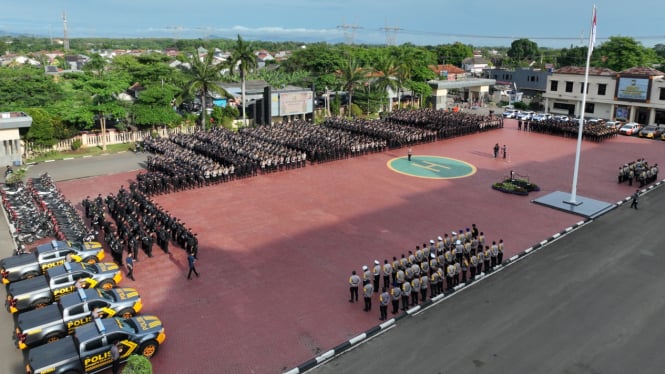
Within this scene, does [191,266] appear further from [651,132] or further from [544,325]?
[651,132]

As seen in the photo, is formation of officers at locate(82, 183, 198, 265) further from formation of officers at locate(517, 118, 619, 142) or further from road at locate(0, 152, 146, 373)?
formation of officers at locate(517, 118, 619, 142)

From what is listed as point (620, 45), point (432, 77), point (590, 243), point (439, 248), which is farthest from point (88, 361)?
point (620, 45)

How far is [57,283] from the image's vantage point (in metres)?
16.4

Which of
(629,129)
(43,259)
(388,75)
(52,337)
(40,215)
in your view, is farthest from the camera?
(388,75)

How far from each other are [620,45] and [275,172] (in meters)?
66.1

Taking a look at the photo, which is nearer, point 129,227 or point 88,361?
point 88,361

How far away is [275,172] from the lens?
33344 mm

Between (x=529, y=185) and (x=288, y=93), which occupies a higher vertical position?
(x=288, y=93)

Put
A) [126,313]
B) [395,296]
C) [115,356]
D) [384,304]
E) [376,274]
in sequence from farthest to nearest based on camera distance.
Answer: [376,274] → [395,296] → [384,304] → [126,313] → [115,356]

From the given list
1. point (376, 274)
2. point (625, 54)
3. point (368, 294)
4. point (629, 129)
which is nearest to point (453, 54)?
point (625, 54)

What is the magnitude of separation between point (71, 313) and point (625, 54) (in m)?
81.7

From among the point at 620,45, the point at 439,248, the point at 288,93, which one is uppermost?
the point at 620,45

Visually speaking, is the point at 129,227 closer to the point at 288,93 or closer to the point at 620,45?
the point at 288,93

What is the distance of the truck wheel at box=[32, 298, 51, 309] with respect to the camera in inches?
627
